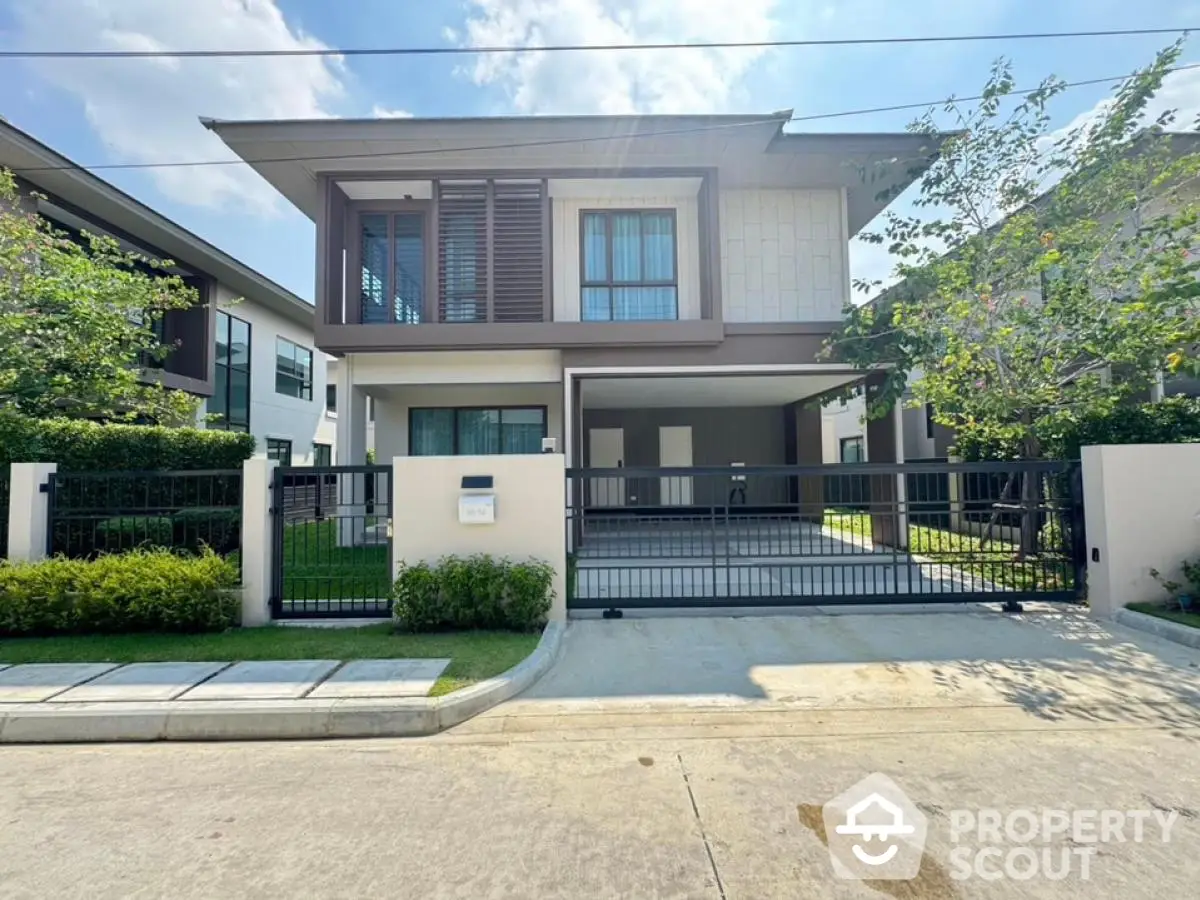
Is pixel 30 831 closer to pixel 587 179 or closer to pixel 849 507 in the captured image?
pixel 849 507

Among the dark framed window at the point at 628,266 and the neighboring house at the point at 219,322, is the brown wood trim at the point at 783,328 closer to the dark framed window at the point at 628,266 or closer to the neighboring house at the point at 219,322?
the dark framed window at the point at 628,266

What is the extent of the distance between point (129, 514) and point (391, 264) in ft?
20.8

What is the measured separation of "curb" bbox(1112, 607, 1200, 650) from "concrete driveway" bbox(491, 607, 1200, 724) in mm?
129

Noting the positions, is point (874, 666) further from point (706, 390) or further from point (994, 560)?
point (706, 390)

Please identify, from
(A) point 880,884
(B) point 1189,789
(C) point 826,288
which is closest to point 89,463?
(A) point 880,884

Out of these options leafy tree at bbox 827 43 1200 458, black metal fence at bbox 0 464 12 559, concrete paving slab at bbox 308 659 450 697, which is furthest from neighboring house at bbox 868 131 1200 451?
Result: black metal fence at bbox 0 464 12 559

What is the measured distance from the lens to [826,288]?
35.1 feet

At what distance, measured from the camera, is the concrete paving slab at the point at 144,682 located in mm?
4105

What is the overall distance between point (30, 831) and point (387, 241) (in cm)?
1000

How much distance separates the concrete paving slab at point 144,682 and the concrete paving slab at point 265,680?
0.48 ft

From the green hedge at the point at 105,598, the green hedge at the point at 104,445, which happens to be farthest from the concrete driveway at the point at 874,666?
the green hedge at the point at 104,445

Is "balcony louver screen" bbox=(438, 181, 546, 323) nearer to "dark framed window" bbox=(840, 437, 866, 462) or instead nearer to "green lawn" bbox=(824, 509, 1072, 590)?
"green lawn" bbox=(824, 509, 1072, 590)

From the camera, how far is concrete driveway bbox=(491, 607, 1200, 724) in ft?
13.7

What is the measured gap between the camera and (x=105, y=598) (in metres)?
5.36
